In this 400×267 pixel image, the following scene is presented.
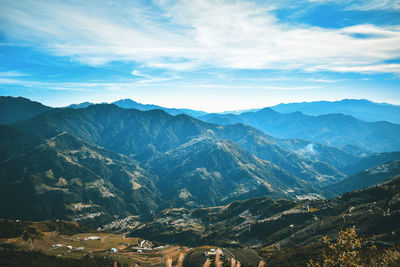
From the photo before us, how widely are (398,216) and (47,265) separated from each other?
28619cm

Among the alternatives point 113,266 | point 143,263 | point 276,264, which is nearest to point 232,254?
point 276,264

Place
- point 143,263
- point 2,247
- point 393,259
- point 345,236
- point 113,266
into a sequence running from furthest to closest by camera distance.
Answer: point 2,247 < point 143,263 < point 113,266 < point 345,236 < point 393,259

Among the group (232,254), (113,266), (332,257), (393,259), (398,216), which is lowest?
(232,254)

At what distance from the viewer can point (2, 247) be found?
18500cm

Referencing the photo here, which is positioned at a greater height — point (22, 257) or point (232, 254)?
point (22, 257)

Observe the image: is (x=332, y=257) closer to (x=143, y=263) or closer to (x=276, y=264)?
(x=276, y=264)

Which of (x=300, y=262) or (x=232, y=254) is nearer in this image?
(x=300, y=262)

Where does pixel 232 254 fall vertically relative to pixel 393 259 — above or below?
below

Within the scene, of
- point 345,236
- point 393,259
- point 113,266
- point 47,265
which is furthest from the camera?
point 113,266

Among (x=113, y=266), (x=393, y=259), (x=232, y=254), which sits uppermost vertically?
(x=393, y=259)

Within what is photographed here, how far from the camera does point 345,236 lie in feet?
132

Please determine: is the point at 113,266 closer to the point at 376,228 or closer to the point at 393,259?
the point at 393,259

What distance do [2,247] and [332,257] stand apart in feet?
837

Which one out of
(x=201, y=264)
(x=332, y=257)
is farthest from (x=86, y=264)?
(x=332, y=257)
